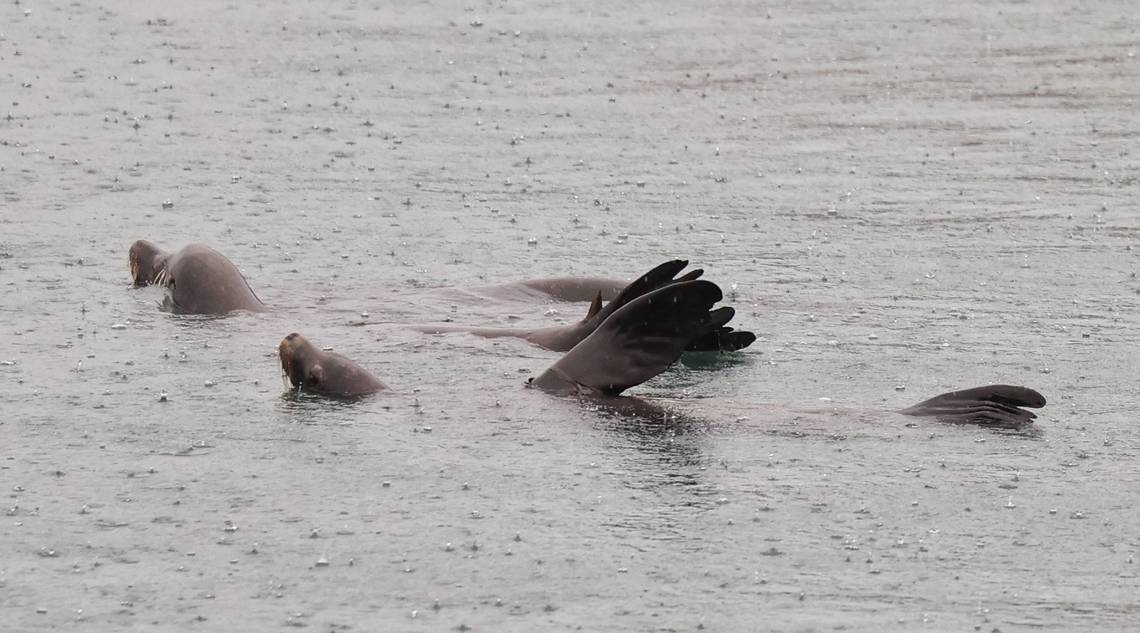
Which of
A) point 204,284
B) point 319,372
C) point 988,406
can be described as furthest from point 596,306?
point 204,284

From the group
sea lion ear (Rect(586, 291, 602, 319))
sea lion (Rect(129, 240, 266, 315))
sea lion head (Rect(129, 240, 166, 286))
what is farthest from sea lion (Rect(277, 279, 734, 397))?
sea lion head (Rect(129, 240, 166, 286))

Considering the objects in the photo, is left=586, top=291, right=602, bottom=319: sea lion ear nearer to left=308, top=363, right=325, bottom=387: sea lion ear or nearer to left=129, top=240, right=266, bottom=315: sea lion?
left=308, top=363, right=325, bottom=387: sea lion ear

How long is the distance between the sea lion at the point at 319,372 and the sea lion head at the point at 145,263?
5.75 ft

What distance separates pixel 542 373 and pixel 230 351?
1361 mm

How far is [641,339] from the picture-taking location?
23.2 ft

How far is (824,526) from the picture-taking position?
5.86 m

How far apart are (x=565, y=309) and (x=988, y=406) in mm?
2338

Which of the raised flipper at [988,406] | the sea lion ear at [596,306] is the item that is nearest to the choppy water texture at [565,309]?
the raised flipper at [988,406]

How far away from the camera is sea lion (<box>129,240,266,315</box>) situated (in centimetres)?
849

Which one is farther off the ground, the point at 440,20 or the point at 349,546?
the point at 440,20

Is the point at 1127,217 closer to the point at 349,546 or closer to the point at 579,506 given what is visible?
the point at 579,506

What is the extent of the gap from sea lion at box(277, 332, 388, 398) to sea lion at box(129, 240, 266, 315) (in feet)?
4.13

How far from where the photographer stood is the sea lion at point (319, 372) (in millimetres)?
7262

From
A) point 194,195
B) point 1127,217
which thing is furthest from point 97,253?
point 1127,217
